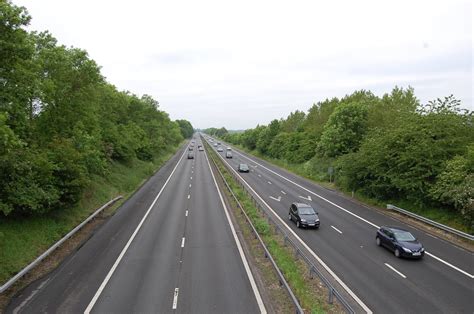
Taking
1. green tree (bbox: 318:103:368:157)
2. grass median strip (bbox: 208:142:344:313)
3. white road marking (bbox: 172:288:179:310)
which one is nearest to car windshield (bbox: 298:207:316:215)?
grass median strip (bbox: 208:142:344:313)

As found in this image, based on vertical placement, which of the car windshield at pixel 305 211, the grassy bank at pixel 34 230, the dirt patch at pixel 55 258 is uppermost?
the car windshield at pixel 305 211

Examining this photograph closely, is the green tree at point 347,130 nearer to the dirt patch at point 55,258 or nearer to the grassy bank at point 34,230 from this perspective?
the grassy bank at point 34,230

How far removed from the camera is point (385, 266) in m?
16.0

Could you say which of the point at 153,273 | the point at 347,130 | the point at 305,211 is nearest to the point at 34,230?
the point at 153,273

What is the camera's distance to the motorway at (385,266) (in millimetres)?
12477

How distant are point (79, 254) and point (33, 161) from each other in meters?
5.63

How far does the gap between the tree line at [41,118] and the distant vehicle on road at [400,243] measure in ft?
60.1

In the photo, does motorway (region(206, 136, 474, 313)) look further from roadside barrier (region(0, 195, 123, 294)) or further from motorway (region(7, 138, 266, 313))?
roadside barrier (region(0, 195, 123, 294))

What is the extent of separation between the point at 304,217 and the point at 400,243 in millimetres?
6592

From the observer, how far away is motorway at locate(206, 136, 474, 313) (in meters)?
12.5

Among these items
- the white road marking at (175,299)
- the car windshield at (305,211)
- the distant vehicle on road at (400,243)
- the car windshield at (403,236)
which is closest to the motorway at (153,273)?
the white road marking at (175,299)

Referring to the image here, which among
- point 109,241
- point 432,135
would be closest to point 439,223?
point 432,135

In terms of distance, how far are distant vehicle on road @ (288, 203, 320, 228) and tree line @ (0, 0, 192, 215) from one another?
1468 centimetres

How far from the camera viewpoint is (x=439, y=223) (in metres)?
22.8
